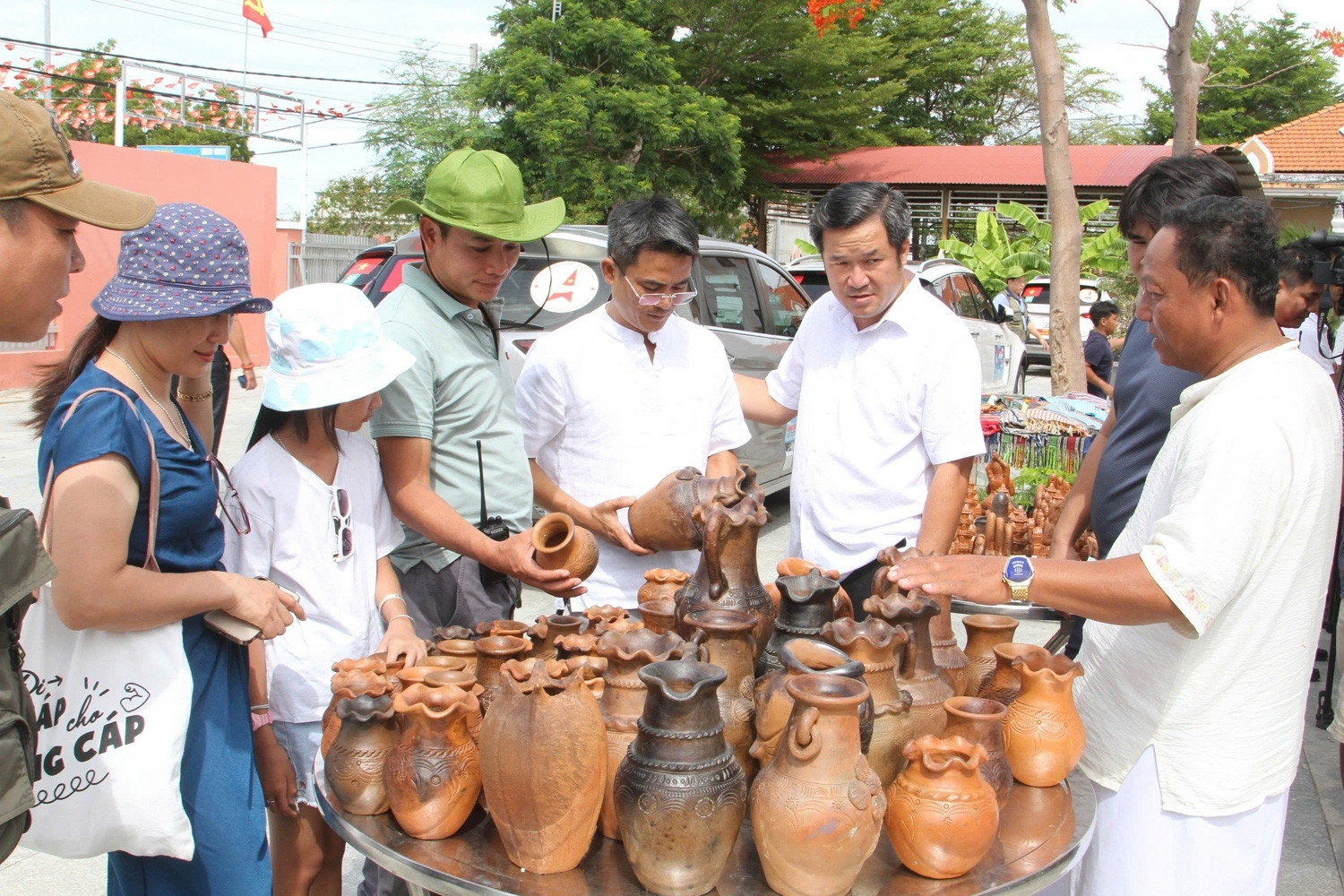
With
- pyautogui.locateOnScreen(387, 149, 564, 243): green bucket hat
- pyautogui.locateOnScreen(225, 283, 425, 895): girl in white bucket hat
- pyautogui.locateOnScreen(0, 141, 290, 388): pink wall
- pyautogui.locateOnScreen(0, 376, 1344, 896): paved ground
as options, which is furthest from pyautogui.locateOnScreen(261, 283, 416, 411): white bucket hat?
A: pyautogui.locateOnScreen(0, 141, 290, 388): pink wall

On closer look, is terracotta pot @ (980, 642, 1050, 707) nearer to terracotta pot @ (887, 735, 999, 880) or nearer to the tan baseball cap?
terracotta pot @ (887, 735, 999, 880)

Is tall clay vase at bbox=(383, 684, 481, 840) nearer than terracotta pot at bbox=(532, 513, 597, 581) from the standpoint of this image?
Yes

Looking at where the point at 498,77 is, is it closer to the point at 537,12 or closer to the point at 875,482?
the point at 537,12

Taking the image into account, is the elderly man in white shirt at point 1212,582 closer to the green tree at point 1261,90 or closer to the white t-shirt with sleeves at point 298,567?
the white t-shirt with sleeves at point 298,567

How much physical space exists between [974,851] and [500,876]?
733mm

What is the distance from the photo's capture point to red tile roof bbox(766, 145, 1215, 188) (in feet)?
67.6

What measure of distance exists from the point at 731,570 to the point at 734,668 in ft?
0.89

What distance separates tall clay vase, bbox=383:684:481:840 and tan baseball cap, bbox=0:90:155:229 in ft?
2.85

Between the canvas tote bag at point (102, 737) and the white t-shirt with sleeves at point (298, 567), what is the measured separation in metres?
0.33

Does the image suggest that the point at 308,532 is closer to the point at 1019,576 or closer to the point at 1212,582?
→ the point at 1019,576

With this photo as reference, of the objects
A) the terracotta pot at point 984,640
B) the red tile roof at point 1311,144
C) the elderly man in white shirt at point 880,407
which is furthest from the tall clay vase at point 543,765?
the red tile roof at point 1311,144

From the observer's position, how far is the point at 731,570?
206 centimetres

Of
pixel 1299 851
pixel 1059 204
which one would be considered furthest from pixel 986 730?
pixel 1059 204

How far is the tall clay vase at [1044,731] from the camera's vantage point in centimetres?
191
